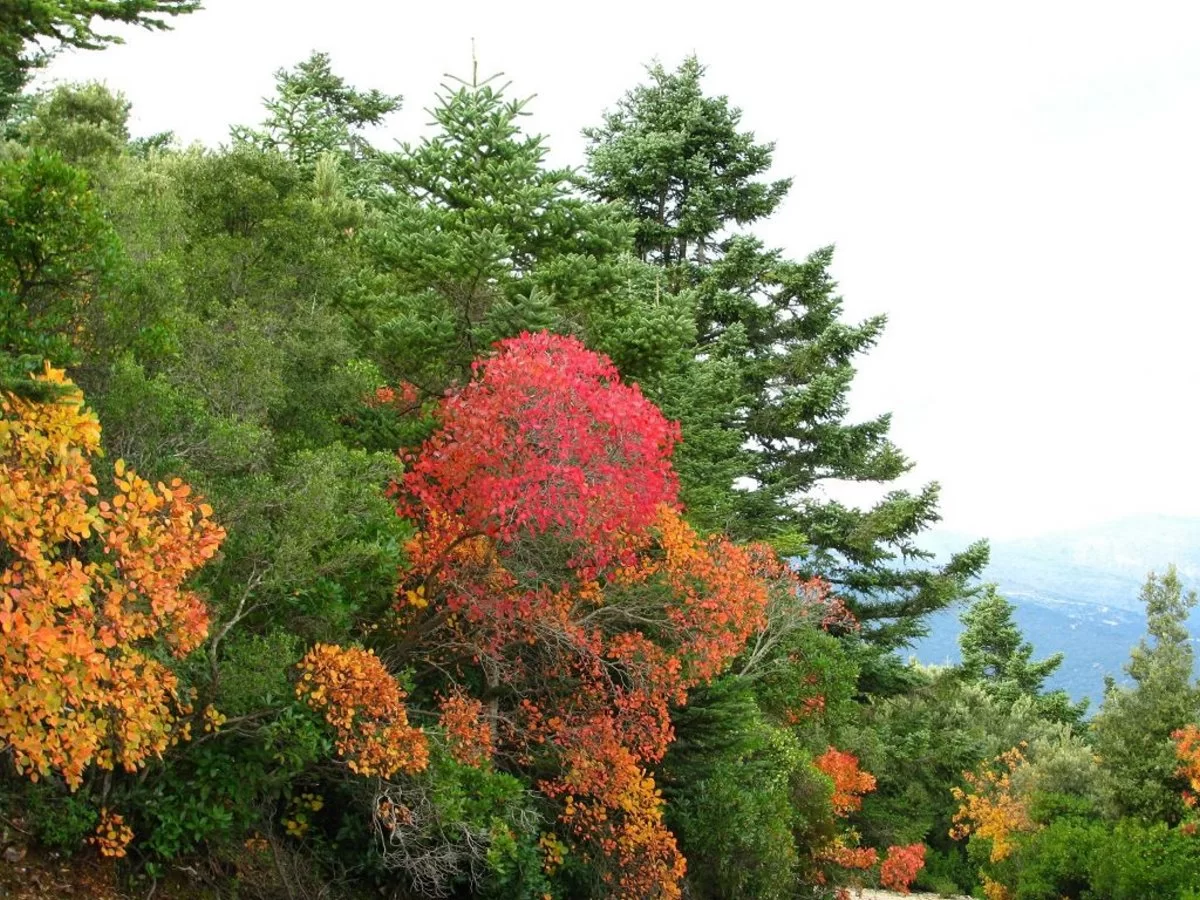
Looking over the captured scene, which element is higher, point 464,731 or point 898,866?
point 464,731

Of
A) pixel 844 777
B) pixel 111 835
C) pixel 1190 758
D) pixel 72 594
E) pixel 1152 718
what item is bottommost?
pixel 844 777

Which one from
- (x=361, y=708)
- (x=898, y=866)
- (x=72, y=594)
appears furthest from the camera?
(x=898, y=866)

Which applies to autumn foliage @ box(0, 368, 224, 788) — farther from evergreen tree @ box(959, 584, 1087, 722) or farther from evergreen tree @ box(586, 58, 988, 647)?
evergreen tree @ box(959, 584, 1087, 722)

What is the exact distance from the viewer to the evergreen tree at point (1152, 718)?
79.7 feet

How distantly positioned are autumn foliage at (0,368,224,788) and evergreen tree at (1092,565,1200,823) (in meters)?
23.4

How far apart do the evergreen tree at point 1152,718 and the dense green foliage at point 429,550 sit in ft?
0.38

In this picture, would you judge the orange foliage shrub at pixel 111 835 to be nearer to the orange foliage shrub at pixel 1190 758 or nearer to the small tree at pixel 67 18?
the small tree at pixel 67 18

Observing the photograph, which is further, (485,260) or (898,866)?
(898,866)

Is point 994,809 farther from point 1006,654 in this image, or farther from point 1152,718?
point 1006,654

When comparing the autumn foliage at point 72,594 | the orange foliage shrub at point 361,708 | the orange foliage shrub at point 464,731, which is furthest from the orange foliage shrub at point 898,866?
A: the autumn foliage at point 72,594

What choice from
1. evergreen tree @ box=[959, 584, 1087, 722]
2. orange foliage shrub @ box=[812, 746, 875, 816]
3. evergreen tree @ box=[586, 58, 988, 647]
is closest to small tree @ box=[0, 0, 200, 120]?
evergreen tree @ box=[586, 58, 988, 647]

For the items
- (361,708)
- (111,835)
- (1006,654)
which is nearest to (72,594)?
(111,835)

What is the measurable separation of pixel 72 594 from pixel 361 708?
5.06m

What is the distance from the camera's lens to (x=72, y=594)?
19.8 ft
